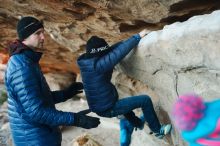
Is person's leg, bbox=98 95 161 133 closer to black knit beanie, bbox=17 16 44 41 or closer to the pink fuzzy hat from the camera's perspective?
black knit beanie, bbox=17 16 44 41

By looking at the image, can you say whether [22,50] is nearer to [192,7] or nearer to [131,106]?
[131,106]

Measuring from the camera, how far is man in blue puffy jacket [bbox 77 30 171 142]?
4309 mm

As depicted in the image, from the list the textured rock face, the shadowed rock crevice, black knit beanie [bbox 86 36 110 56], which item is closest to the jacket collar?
black knit beanie [bbox 86 36 110 56]

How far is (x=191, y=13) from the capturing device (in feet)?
16.0

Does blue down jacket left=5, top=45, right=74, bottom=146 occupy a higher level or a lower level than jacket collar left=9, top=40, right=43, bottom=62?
lower

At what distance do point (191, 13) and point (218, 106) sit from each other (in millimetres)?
2776

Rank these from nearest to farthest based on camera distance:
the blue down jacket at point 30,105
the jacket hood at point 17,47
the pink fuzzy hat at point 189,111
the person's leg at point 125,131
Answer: the pink fuzzy hat at point 189,111
the blue down jacket at point 30,105
the jacket hood at point 17,47
the person's leg at point 125,131

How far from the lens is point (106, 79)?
451 centimetres

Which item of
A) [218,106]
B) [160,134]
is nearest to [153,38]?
[160,134]

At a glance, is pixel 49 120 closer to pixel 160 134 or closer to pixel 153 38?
pixel 153 38

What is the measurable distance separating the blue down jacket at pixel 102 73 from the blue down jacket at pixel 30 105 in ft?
2.40

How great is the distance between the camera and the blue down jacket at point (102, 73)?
4.29 m

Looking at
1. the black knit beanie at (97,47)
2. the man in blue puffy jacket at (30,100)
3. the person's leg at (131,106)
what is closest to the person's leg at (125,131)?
the person's leg at (131,106)

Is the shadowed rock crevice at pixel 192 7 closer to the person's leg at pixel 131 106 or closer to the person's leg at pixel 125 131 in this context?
the person's leg at pixel 131 106
